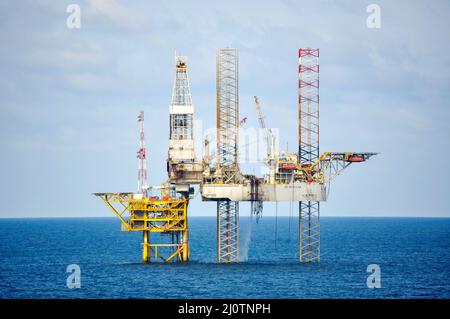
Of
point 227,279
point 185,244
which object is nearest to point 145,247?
point 185,244

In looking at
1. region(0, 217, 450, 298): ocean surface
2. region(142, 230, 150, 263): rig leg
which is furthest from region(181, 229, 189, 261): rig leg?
region(142, 230, 150, 263): rig leg

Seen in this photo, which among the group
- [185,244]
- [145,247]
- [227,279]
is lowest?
[227,279]

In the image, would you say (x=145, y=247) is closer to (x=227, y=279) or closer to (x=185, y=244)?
(x=185, y=244)

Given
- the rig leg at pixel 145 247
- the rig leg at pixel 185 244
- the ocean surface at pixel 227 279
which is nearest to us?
the ocean surface at pixel 227 279

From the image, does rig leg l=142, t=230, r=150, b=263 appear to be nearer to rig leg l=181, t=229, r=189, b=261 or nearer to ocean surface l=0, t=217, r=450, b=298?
ocean surface l=0, t=217, r=450, b=298

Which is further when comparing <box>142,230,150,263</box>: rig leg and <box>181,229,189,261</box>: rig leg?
<box>181,229,189,261</box>: rig leg

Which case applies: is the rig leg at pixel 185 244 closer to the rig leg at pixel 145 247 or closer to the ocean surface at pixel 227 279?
the ocean surface at pixel 227 279

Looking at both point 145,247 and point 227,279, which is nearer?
point 227,279

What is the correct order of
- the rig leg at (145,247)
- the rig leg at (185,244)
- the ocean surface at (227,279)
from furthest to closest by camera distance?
the rig leg at (185,244) < the rig leg at (145,247) < the ocean surface at (227,279)

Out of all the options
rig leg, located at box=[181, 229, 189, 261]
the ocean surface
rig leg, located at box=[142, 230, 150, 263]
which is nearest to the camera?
the ocean surface

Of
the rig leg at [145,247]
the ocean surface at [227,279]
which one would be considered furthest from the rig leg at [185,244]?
the rig leg at [145,247]

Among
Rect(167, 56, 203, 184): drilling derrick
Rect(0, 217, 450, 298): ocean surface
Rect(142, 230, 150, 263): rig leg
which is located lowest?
Rect(0, 217, 450, 298): ocean surface
